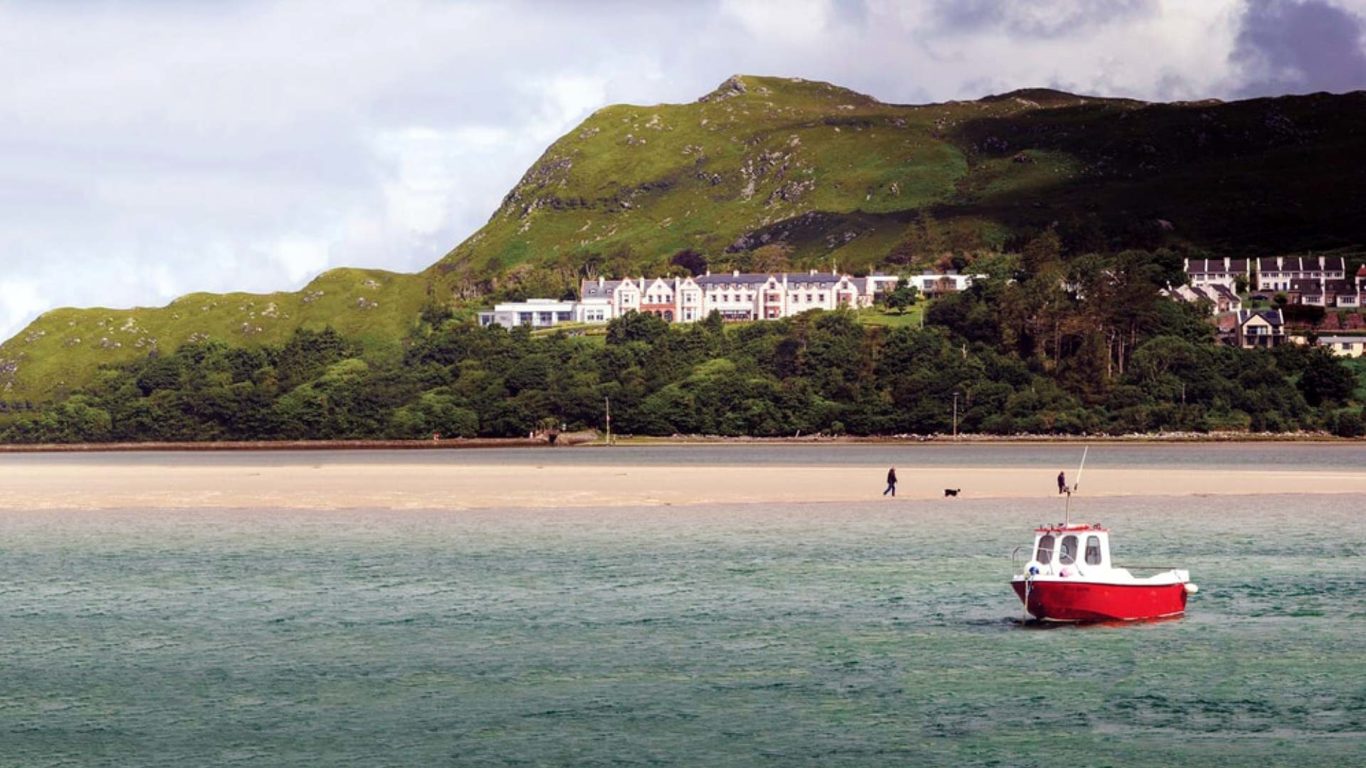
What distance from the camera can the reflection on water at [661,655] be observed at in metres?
36.9

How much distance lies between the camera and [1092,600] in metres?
49.8

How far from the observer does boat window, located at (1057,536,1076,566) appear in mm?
Answer: 49656

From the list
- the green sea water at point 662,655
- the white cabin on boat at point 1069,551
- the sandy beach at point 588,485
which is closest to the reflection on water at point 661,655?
the green sea water at point 662,655

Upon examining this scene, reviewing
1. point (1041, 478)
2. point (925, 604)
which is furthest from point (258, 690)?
point (1041, 478)

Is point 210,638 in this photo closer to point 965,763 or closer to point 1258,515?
point 965,763

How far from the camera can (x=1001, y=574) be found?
62.8m

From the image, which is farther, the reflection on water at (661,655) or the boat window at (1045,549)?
the boat window at (1045,549)

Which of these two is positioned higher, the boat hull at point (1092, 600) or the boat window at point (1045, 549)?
the boat window at point (1045, 549)

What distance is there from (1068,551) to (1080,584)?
1127mm

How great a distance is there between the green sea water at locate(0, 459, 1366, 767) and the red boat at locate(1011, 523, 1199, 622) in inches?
36.1

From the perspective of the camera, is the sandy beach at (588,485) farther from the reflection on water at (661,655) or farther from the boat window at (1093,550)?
the boat window at (1093,550)

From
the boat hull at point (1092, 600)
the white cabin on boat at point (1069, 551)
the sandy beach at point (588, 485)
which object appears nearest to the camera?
the white cabin on boat at point (1069, 551)

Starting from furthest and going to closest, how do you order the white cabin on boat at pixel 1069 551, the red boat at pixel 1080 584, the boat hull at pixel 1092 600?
the boat hull at pixel 1092 600, the red boat at pixel 1080 584, the white cabin on boat at pixel 1069 551

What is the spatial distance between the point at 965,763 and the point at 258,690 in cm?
1897
